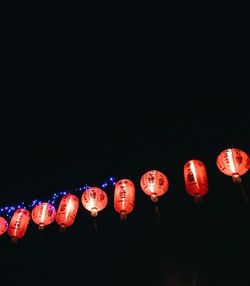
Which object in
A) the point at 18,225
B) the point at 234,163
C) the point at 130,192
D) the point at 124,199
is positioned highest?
the point at 234,163

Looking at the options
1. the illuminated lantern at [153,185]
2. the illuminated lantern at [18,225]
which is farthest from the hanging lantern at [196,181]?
the illuminated lantern at [18,225]

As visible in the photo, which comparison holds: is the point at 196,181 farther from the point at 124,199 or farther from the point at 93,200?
the point at 93,200

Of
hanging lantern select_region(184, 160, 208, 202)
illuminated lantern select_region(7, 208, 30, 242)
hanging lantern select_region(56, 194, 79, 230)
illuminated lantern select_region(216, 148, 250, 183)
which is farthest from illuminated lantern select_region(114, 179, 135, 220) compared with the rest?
illuminated lantern select_region(7, 208, 30, 242)

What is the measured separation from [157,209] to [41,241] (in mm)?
4881

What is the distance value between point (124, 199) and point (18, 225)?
2.87m

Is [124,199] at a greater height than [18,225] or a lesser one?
greater

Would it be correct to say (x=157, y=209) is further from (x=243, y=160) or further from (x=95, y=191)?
(x=243, y=160)

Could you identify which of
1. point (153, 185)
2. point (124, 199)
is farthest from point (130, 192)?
point (153, 185)

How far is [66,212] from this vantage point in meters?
8.35

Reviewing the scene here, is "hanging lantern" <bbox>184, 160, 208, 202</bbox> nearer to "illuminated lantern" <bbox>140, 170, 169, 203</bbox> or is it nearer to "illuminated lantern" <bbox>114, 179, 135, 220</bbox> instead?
"illuminated lantern" <bbox>140, 170, 169, 203</bbox>

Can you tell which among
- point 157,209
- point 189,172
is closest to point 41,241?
point 157,209

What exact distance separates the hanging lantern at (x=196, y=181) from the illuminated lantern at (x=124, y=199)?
1.37 metres

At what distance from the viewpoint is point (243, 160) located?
23.7 ft

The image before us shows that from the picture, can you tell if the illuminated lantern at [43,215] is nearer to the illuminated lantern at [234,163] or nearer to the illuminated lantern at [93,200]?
the illuminated lantern at [93,200]
